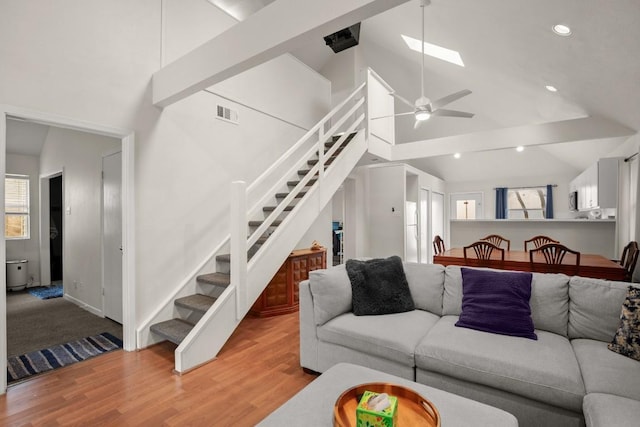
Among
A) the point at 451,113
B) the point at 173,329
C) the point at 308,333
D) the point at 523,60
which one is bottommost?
the point at 173,329

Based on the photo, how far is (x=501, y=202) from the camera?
8.23 meters

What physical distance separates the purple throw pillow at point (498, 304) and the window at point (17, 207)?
7125 millimetres

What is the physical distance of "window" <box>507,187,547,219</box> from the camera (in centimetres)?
784

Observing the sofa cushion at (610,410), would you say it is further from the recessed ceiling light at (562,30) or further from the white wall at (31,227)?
the white wall at (31,227)

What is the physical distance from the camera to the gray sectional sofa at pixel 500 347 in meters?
1.61

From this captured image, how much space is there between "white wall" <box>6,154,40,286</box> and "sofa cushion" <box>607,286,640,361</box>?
7.81 metres

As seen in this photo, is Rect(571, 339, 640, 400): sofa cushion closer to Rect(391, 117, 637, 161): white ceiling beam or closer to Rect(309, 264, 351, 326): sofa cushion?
Rect(309, 264, 351, 326): sofa cushion

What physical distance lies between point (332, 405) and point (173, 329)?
7.23 ft

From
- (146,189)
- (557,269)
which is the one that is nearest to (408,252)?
(557,269)

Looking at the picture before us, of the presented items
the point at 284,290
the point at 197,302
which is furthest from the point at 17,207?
the point at 284,290

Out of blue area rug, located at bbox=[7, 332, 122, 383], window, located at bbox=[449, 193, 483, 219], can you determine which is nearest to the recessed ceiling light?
blue area rug, located at bbox=[7, 332, 122, 383]

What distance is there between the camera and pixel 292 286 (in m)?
4.16

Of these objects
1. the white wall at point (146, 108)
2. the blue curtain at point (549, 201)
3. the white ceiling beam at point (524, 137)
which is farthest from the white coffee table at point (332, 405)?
the blue curtain at point (549, 201)

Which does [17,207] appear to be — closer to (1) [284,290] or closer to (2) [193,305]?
(2) [193,305]
